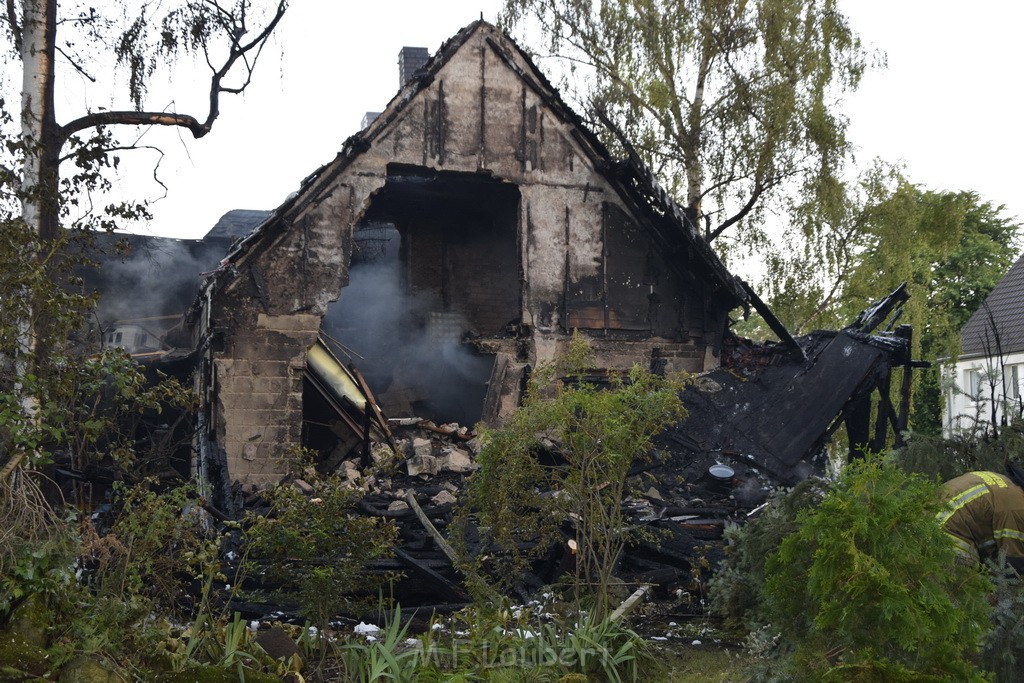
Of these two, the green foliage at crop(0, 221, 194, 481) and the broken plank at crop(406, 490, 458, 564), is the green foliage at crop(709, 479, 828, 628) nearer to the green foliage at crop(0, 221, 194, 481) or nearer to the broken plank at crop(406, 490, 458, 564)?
the broken plank at crop(406, 490, 458, 564)

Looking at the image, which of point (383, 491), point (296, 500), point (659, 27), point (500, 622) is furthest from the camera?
point (659, 27)

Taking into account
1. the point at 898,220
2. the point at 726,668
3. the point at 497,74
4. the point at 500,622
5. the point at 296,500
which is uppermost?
the point at 497,74

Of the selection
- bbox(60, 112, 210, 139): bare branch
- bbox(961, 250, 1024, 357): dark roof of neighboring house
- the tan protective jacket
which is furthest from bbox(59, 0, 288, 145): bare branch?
bbox(961, 250, 1024, 357): dark roof of neighboring house

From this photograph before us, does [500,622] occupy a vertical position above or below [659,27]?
below

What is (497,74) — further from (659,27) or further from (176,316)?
(176,316)

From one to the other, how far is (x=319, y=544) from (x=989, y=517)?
4.77 metres

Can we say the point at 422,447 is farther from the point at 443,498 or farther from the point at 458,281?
the point at 458,281

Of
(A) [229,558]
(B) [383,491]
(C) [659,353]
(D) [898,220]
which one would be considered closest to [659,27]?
(D) [898,220]

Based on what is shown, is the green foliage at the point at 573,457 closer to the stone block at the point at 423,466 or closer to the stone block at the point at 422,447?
the stone block at the point at 423,466

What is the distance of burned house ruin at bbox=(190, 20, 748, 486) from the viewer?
15.6 m

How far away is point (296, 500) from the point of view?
8.28 meters

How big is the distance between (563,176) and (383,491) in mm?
6360

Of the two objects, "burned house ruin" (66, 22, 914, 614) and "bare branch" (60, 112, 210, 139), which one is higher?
"bare branch" (60, 112, 210, 139)

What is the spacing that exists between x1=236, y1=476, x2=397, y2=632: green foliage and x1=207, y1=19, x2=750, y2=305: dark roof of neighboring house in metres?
8.35
